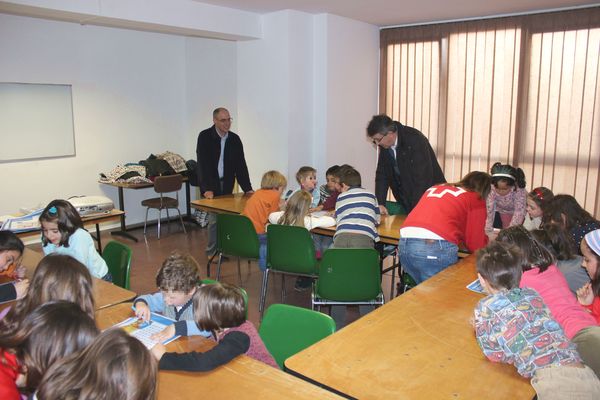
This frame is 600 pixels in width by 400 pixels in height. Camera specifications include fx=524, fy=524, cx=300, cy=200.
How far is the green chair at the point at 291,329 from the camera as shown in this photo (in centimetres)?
229

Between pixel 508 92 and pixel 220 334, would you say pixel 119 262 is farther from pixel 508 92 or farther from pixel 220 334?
pixel 508 92

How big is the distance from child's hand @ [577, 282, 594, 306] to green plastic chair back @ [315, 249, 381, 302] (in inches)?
46.5

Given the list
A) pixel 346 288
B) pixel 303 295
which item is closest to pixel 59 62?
pixel 303 295

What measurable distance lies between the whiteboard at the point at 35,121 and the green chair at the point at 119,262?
3432mm

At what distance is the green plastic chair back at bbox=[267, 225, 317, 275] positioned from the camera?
3.88 m

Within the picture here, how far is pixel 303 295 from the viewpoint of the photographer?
4.71 meters

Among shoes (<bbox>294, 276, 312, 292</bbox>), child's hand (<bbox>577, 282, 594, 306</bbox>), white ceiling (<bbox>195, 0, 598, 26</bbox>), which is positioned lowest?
shoes (<bbox>294, 276, 312, 292</bbox>)

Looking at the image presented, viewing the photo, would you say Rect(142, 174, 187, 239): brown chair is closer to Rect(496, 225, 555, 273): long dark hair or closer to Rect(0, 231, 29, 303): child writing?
Rect(0, 231, 29, 303): child writing

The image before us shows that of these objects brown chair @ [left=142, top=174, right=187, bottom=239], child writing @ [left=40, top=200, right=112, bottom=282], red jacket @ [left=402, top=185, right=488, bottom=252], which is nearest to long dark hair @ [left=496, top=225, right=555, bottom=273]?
red jacket @ [left=402, top=185, right=488, bottom=252]

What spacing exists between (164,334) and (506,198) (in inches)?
124

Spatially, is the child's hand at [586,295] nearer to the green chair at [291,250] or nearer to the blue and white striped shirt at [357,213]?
the blue and white striped shirt at [357,213]

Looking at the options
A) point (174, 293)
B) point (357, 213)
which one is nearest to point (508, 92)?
point (357, 213)

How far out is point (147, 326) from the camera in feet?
7.50

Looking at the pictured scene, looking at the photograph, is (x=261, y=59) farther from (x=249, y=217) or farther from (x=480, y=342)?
(x=480, y=342)
